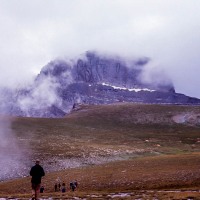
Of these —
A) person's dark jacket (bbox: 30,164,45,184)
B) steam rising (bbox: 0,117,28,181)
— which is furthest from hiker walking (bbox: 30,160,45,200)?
steam rising (bbox: 0,117,28,181)

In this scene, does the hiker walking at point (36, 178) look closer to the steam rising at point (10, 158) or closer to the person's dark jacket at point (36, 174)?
the person's dark jacket at point (36, 174)

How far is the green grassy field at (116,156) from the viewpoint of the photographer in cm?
5200

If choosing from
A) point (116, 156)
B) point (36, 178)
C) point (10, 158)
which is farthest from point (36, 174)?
point (116, 156)

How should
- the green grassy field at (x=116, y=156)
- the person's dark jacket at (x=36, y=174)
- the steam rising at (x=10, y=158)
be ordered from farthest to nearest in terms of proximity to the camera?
the steam rising at (x=10, y=158), the green grassy field at (x=116, y=156), the person's dark jacket at (x=36, y=174)

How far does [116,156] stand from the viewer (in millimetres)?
109562

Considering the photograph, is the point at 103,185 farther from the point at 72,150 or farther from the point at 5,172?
the point at 72,150

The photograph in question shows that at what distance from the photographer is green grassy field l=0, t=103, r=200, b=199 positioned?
52.0 metres

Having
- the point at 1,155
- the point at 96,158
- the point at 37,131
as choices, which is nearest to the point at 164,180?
the point at 96,158

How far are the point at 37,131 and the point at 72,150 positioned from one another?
3865 cm

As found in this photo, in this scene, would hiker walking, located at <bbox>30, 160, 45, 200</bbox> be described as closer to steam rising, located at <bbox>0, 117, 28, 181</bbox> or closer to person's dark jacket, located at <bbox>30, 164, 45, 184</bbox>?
person's dark jacket, located at <bbox>30, 164, 45, 184</bbox>

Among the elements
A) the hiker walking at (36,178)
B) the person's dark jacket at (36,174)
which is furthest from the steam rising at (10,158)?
the person's dark jacket at (36,174)

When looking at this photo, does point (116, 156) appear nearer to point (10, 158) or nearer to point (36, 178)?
point (10, 158)

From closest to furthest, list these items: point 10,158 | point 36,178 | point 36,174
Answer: point 36,178, point 36,174, point 10,158

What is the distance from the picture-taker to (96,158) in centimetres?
10481
